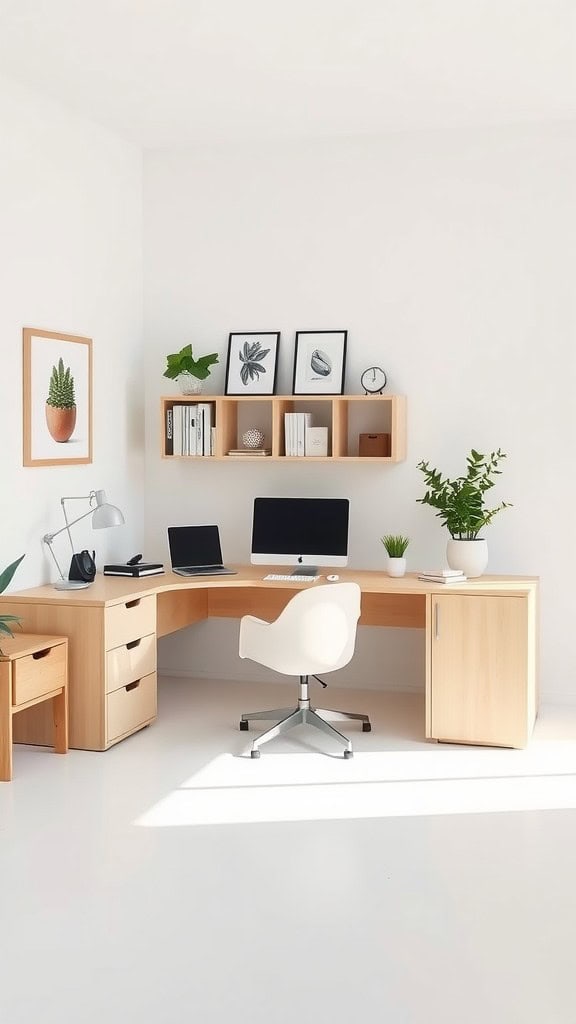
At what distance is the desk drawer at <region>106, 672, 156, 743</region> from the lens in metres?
4.70

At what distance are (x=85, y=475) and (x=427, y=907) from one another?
3.18 metres

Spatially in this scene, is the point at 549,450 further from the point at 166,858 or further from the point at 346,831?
the point at 166,858

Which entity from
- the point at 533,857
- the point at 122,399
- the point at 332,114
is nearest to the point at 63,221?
the point at 122,399

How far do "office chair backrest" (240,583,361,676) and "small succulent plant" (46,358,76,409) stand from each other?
1570 mm

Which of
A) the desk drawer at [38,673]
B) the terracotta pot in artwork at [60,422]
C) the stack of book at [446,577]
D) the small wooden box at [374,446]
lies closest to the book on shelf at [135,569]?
the terracotta pot in artwork at [60,422]

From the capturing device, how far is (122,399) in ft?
19.5

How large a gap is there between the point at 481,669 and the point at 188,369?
88.2 inches

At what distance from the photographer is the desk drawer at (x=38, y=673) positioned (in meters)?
4.24

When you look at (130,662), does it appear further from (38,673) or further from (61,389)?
(61,389)

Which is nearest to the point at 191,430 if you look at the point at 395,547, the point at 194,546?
the point at 194,546

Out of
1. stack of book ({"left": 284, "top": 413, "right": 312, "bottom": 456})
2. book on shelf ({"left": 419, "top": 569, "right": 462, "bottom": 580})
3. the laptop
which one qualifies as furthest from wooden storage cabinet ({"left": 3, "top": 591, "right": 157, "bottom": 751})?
book on shelf ({"left": 419, "top": 569, "right": 462, "bottom": 580})

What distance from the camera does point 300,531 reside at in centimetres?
552

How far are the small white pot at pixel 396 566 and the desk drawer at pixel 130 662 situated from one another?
1219 mm

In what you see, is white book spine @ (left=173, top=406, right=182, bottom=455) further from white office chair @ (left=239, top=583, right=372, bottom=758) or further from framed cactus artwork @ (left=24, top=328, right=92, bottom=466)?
white office chair @ (left=239, top=583, right=372, bottom=758)
